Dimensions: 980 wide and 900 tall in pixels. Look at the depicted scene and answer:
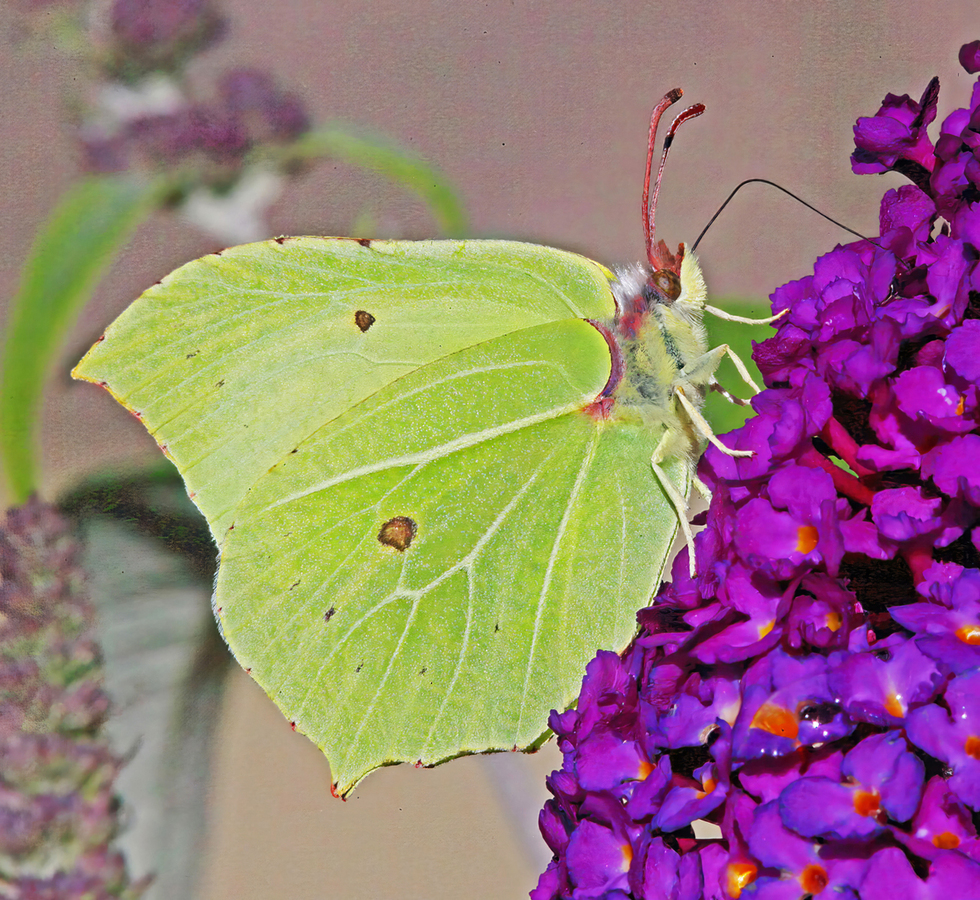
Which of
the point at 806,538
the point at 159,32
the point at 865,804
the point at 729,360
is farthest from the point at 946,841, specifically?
the point at 159,32

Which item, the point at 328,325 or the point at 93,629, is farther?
the point at 93,629

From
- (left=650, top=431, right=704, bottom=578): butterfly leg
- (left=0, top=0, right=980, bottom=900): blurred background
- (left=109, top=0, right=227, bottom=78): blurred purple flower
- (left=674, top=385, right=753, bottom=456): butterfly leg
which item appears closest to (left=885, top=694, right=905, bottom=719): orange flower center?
(left=674, top=385, right=753, bottom=456): butterfly leg

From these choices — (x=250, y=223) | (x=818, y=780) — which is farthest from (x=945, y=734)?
(x=250, y=223)

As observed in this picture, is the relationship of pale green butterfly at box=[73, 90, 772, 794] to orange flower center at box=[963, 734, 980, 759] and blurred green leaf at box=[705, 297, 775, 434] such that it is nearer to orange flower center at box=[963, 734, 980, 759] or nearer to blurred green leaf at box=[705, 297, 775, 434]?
blurred green leaf at box=[705, 297, 775, 434]

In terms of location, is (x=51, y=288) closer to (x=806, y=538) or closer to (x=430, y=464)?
(x=430, y=464)

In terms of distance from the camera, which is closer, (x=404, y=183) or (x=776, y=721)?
(x=776, y=721)

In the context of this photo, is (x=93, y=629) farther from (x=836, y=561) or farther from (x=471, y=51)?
(x=836, y=561)
